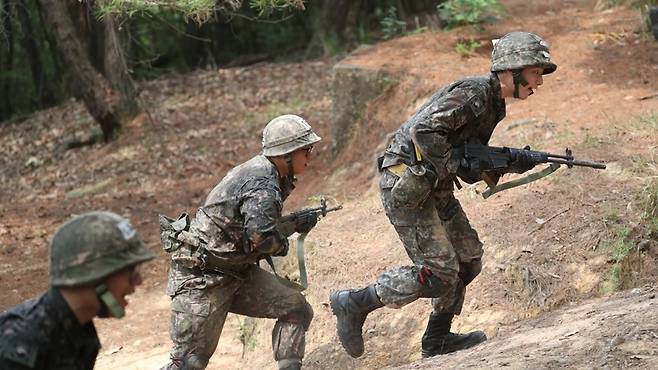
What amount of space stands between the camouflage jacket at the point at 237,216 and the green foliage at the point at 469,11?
22.2 ft

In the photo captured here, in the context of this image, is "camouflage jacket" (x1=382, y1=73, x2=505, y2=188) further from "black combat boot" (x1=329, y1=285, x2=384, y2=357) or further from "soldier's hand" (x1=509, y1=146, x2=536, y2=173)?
"black combat boot" (x1=329, y1=285, x2=384, y2=357)

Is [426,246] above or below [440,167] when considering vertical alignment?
below

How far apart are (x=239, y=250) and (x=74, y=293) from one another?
6.70 feet

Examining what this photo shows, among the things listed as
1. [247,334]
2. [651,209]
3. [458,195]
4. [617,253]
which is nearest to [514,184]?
[617,253]

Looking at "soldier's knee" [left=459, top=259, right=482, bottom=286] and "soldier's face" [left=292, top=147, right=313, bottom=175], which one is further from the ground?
"soldier's face" [left=292, top=147, right=313, bottom=175]

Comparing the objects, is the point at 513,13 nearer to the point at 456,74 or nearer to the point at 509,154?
the point at 456,74

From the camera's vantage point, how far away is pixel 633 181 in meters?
7.13

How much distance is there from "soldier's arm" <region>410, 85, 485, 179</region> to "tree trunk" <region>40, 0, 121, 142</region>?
34.0ft

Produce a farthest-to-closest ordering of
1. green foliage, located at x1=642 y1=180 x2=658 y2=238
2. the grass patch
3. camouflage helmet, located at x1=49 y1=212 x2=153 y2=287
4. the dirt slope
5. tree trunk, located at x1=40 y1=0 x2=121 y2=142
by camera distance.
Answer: tree trunk, located at x1=40 y1=0 x2=121 y2=142 → the grass patch → green foliage, located at x1=642 y1=180 x2=658 y2=238 → the dirt slope → camouflage helmet, located at x1=49 y1=212 x2=153 y2=287

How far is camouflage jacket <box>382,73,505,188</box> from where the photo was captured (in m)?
5.21

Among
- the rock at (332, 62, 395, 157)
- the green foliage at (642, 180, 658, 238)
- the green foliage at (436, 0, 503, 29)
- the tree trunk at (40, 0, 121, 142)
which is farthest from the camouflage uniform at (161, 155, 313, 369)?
the tree trunk at (40, 0, 121, 142)

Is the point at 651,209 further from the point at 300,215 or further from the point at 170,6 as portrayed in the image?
the point at 170,6

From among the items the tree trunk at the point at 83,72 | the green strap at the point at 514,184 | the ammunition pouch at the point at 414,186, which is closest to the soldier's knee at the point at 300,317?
the ammunition pouch at the point at 414,186

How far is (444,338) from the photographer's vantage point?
5973mm
